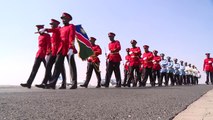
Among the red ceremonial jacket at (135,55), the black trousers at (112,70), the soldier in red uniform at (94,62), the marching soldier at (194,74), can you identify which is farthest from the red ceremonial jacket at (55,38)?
the marching soldier at (194,74)

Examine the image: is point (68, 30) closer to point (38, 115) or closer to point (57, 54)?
point (57, 54)

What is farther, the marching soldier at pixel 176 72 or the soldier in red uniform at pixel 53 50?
the marching soldier at pixel 176 72

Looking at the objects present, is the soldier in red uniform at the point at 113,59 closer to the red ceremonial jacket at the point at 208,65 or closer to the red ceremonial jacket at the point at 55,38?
the red ceremonial jacket at the point at 55,38

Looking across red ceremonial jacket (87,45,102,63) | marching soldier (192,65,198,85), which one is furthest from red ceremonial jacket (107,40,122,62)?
marching soldier (192,65,198,85)

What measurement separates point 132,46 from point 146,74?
218 centimetres

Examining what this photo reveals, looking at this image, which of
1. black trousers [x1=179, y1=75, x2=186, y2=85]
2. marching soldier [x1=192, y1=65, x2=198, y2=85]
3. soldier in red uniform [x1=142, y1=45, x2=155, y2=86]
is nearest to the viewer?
soldier in red uniform [x1=142, y1=45, x2=155, y2=86]

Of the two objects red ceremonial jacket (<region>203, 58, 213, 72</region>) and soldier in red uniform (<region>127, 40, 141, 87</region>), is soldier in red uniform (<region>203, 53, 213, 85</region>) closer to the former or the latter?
red ceremonial jacket (<region>203, 58, 213, 72</region>)

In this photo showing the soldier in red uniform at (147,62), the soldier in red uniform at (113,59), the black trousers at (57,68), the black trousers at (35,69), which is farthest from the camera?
the soldier in red uniform at (147,62)

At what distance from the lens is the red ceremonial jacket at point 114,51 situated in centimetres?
1355

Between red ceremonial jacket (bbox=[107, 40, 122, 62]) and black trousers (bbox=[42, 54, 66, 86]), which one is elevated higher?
red ceremonial jacket (bbox=[107, 40, 122, 62])

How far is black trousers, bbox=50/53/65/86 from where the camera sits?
1037 cm

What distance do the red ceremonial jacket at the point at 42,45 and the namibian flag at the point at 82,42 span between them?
0.92 meters

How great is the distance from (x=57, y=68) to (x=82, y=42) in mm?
1648

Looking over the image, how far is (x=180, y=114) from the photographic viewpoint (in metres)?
4.60
